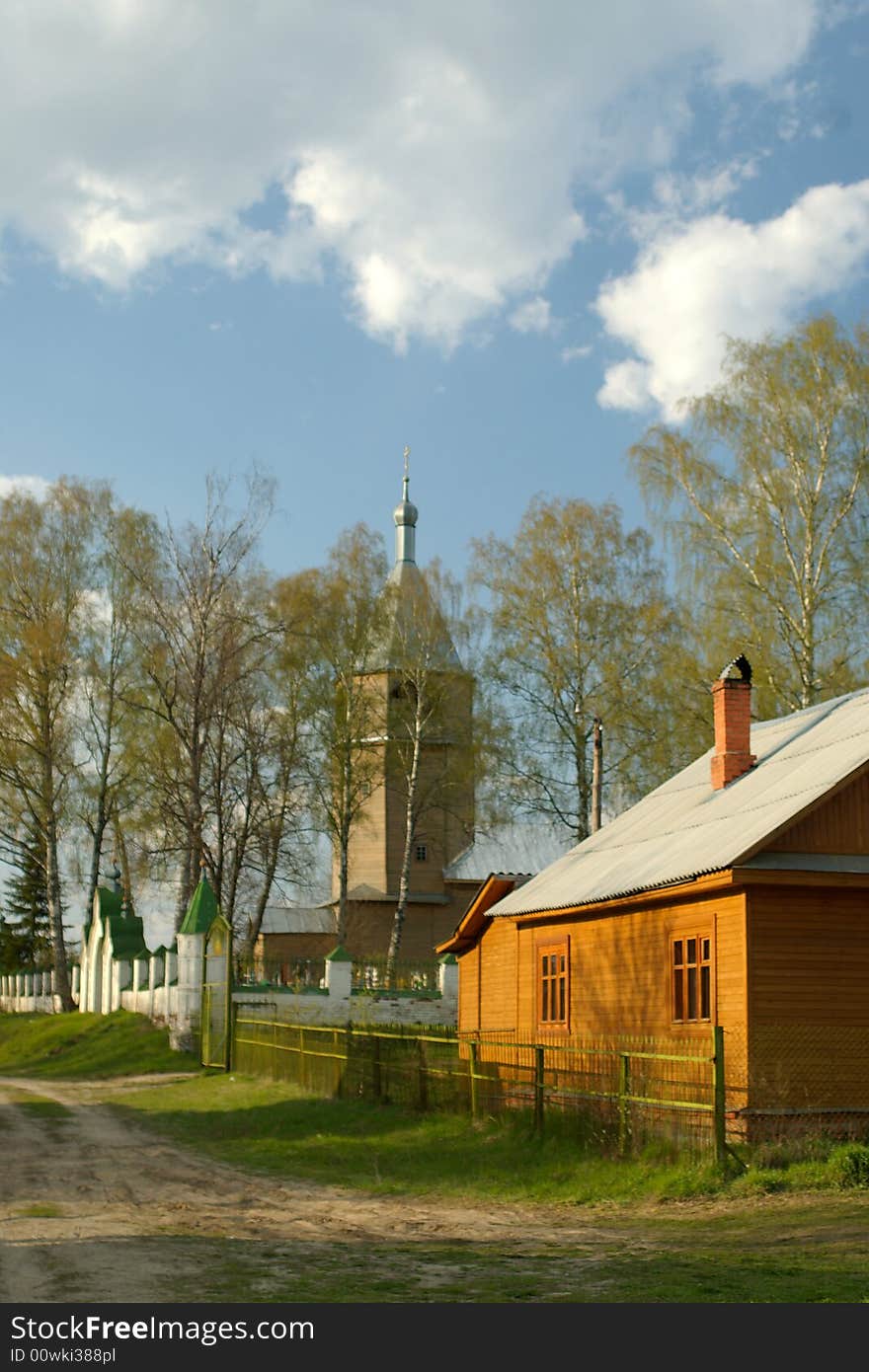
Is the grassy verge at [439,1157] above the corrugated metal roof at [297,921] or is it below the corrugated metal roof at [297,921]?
below

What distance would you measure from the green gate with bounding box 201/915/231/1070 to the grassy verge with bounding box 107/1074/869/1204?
16.3 feet

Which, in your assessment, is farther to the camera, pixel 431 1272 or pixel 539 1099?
pixel 539 1099

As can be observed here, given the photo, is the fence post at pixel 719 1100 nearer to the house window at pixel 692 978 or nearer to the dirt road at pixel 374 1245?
the dirt road at pixel 374 1245

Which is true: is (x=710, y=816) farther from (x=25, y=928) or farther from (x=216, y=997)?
(x=25, y=928)

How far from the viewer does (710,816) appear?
18156mm

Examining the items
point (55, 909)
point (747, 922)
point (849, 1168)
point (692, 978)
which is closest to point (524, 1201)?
point (849, 1168)

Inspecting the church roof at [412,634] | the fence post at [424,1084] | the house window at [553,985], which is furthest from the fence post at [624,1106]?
the church roof at [412,634]

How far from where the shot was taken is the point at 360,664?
39.1m

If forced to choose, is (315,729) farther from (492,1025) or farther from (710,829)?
(710,829)

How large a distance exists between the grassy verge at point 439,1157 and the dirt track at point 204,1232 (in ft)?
2.48

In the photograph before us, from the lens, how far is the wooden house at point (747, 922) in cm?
1471

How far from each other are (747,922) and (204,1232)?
254 inches

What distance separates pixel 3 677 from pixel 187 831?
6.71 meters
